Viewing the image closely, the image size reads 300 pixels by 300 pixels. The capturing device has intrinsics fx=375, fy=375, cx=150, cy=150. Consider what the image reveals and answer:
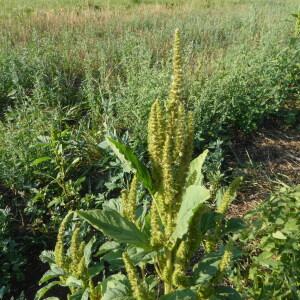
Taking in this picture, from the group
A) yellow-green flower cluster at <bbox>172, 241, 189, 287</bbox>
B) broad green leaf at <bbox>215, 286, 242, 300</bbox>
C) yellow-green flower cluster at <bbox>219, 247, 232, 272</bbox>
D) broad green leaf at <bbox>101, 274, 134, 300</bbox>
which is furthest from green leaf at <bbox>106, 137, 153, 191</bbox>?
broad green leaf at <bbox>215, 286, 242, 300</bbox>

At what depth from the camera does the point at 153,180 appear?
4.55 feet

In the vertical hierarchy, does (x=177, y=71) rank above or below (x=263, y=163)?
above

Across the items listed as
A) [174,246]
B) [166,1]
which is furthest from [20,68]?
[166,1]

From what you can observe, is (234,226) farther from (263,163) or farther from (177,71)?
(263,163)

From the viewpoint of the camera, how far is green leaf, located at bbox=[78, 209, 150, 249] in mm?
1349

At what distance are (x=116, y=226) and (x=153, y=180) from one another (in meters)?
0.22

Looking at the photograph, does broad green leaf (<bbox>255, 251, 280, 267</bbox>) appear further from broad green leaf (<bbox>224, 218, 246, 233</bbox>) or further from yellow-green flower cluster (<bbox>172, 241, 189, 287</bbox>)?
yellow-green flower cluster (<bbox>172, 241, 189, 287</bbox>)

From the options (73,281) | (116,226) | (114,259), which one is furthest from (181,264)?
(73,281)

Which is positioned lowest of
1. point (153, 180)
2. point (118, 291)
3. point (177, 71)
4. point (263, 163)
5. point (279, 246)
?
point (263, 163)

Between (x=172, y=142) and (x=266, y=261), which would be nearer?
(x=172, y=142)

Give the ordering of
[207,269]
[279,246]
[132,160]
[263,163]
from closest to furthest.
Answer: [132,160]
[207,269]
[279,246]
[263,163]

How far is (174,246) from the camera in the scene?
1.44 m

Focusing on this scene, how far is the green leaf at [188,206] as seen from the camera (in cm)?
118

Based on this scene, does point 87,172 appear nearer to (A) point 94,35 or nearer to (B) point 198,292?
(B) point 198,292
